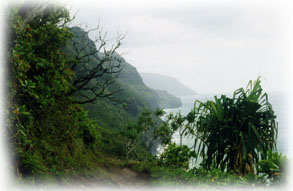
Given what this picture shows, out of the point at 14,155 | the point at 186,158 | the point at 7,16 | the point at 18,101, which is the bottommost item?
the point at 186,158

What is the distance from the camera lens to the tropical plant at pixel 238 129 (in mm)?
5379

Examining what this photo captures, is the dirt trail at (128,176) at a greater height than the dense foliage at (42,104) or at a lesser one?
lesser

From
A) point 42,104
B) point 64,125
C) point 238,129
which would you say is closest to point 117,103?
point 64,125

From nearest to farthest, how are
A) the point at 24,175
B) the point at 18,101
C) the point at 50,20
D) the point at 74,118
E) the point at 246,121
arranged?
the point at 24,175, the point at 18,101, the point at 246,121, the point at 50,20, the point at 74,118

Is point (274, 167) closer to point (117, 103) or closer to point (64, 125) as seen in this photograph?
point (64, 125)

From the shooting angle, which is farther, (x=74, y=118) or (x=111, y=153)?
(x=111, y=153)

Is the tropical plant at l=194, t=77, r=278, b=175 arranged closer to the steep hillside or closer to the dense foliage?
the dense foliage

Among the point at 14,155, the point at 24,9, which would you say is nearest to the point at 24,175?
the point at 14,155

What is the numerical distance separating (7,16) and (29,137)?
2.81 m

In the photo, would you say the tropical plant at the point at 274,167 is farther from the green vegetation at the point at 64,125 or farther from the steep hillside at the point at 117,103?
the steep hillside at the point at 117,103

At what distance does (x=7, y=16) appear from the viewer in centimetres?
381

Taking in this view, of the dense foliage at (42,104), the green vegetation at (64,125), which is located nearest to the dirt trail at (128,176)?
the dense foliage at (42,104)

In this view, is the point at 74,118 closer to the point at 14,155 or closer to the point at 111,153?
the point at 14,155

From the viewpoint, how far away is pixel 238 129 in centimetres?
560
